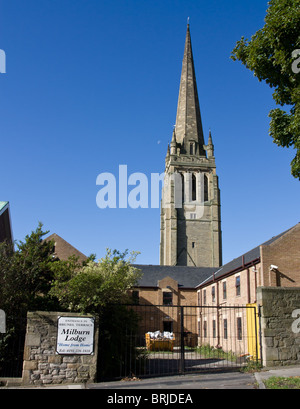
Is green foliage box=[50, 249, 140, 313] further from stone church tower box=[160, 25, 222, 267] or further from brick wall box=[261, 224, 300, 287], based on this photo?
stone church tower box=[160, 25, 222, 267]

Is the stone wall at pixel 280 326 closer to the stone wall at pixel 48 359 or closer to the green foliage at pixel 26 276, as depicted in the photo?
the stone wall at pixel 48 359

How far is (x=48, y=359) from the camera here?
1163cm

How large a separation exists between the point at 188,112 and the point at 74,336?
62.4m

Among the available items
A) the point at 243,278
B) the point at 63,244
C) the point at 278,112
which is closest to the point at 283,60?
the point at 278,112

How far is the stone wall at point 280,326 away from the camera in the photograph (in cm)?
1284

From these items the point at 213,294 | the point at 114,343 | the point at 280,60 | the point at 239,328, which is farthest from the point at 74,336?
the point at 213,294

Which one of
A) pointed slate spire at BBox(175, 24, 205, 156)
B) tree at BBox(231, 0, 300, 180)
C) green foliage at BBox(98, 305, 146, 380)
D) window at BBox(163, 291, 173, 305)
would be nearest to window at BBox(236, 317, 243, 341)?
green foliage at BBox(98, 305, 146, 380)

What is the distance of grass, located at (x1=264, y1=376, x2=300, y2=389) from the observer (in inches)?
361

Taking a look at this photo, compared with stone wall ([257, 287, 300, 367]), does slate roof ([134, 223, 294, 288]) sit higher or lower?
higher

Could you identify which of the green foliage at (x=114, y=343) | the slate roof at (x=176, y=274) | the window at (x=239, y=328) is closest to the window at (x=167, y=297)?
the slate roof at (x=176, y=274)

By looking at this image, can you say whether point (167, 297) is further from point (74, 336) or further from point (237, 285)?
point (74, 336)

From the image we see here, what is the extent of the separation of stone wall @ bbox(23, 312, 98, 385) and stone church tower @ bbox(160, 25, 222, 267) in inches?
1815
